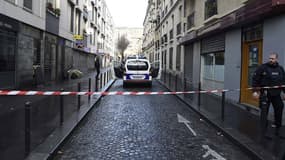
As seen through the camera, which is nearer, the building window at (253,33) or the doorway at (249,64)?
the building window at (253,33)

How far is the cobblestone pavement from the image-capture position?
4953mm

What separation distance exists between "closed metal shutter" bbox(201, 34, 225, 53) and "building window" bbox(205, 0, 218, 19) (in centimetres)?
122

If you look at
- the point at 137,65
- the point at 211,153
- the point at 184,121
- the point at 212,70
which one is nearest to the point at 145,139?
the point at 211,153

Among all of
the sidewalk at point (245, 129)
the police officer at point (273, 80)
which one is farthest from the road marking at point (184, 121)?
the police officer at point (273, 80)

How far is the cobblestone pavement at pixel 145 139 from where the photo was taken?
4953 millimetres

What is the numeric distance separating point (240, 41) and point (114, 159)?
7535 mm

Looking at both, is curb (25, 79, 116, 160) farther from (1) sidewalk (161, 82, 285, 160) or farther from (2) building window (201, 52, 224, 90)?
(2) building window (201, 52, 224, 90)

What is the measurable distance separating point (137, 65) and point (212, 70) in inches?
214

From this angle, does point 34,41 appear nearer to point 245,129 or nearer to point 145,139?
point 145,139

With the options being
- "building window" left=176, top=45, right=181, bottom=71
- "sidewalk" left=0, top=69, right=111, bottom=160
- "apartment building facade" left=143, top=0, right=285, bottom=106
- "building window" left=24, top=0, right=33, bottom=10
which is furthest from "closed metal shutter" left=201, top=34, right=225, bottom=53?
"building window" left=24, top=0, right=33, bottom=10

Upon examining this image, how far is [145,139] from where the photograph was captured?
5977 mm

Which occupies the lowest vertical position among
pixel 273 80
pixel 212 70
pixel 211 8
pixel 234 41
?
pixel 273 80

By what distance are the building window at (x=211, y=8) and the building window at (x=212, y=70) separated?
2.03 m

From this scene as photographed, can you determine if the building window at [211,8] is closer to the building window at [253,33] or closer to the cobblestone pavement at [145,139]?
the building window at [253,33]
